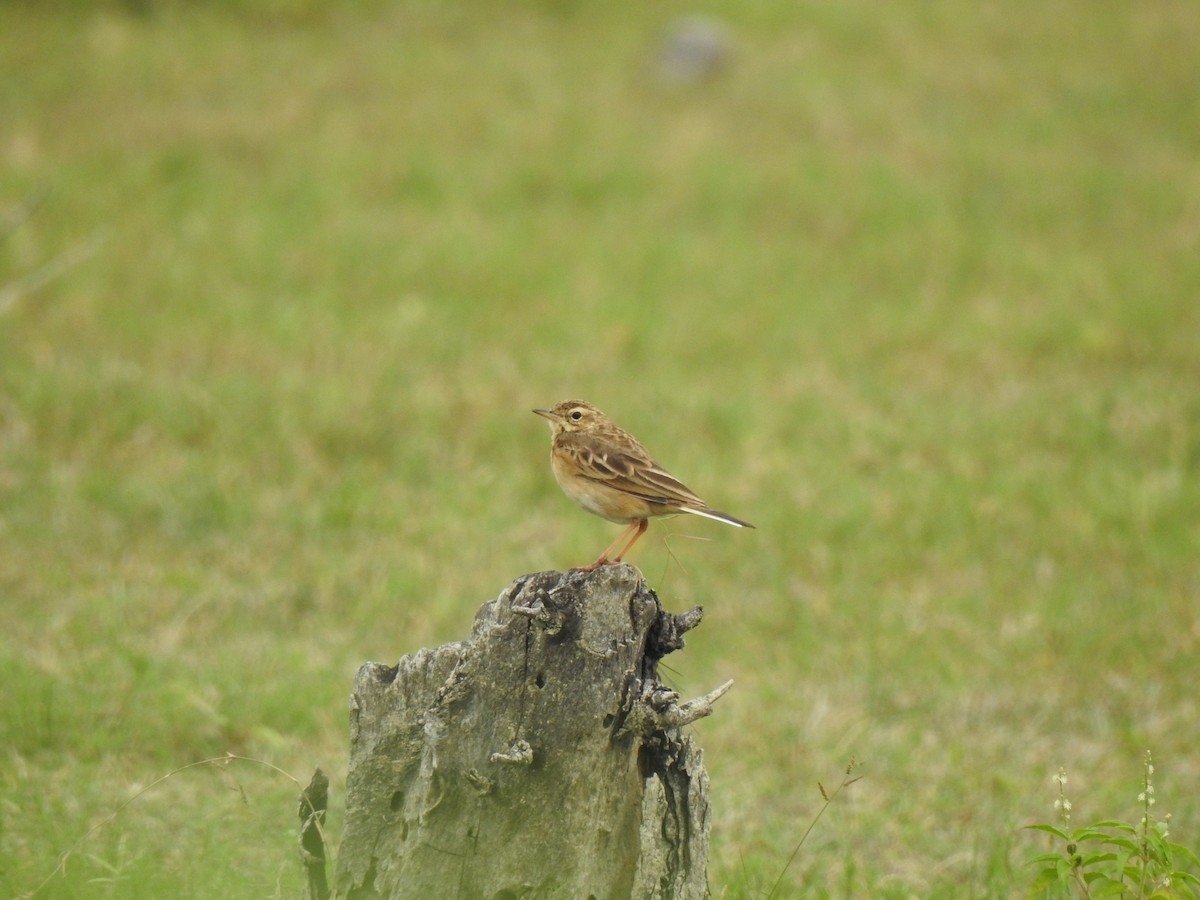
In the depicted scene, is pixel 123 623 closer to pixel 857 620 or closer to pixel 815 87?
pixel 857 620

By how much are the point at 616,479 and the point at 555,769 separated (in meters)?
1.64

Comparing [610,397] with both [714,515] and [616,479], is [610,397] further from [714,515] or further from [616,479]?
[714,515]

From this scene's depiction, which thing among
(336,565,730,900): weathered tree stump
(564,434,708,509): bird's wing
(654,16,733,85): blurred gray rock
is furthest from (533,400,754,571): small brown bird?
(654,16,733,85): blurred gray rock

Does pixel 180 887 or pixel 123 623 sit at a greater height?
pixel 180 887

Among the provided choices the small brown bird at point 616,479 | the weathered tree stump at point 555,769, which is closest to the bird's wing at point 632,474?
the small brown bird at point 616,479

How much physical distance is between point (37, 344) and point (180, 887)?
8814 millimetres

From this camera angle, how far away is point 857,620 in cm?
930

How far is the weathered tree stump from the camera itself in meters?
3.91

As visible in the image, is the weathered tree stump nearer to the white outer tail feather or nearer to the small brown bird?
the white outer tail feather

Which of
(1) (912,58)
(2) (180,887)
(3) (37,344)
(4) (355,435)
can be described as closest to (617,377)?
(4) (355,435)

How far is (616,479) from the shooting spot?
17.6 ft

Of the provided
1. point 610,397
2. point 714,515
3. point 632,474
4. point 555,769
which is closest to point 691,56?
point 610,397

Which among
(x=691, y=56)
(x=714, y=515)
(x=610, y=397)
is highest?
(x=714, y=515)

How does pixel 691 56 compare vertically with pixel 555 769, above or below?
below
